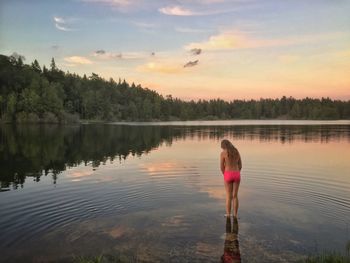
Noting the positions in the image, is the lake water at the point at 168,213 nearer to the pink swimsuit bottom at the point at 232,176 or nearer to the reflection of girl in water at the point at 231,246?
the reflection of girl in water at the point at 231,246

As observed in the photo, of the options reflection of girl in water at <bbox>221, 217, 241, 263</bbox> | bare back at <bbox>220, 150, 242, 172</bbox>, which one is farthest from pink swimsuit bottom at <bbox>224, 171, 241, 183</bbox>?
reflection of girl in water at <bbox>221, 217, 241, 263</bbox>

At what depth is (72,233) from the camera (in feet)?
42.1

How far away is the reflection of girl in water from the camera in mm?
10352

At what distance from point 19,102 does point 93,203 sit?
130 m

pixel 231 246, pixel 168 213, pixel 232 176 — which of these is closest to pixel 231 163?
pixel 232 176

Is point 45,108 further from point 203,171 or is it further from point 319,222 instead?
point 319,222

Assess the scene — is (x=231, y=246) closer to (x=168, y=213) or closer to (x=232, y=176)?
(x=232, y=176)

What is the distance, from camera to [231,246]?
1135cm

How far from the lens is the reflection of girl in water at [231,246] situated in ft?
34.0

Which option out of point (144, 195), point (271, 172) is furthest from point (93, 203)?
point (271, 172)

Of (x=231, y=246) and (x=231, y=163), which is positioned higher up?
(x=231, y=163)

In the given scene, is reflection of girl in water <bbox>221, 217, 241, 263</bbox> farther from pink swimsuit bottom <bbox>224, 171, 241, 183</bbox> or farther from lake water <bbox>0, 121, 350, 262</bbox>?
pink swimsuit bottom <bbox>224, 171, 241, 183</bbox>

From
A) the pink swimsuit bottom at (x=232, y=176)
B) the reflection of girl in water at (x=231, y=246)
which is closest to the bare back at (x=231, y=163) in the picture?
the pink swimsuit bottom at (x=232, y=176)

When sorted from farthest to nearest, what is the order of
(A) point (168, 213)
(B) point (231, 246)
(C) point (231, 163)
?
(A) point (168, 213) → (C) point (231, 163) → (B) point (231, 246)
